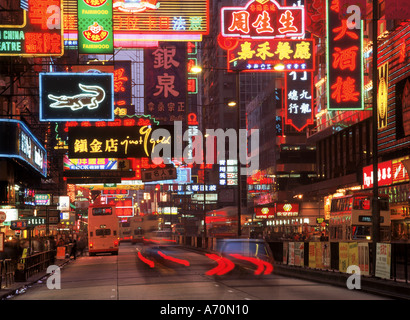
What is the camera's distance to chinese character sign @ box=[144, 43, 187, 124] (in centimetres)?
4200

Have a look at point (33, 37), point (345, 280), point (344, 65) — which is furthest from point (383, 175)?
point (33, 37)

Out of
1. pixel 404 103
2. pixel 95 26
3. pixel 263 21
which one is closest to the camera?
pixel 95 26

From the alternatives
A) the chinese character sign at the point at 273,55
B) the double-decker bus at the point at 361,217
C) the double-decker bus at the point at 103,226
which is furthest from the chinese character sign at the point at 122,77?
the chinese character sign at the point at 273,55

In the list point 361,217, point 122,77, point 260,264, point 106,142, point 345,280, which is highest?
point 122,77

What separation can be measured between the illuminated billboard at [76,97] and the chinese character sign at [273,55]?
281 inches

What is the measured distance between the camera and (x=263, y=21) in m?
34.1

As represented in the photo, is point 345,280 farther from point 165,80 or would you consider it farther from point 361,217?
point 165,80

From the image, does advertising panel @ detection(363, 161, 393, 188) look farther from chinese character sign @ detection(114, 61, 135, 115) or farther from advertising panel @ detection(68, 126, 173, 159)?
advertising panel @ detection(68, 126, 173, 159)

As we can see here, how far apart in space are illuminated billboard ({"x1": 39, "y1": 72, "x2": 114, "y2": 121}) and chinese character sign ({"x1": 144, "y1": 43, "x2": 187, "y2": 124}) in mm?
13190

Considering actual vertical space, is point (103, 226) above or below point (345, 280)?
above

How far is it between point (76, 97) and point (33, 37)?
275 centimetres

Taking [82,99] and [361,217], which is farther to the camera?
[361,217]

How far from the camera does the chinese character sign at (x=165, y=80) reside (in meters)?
42.0
